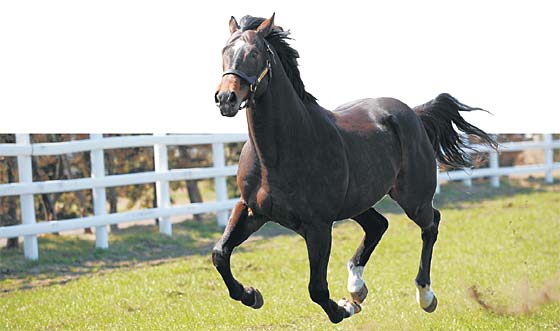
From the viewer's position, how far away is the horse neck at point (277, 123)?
4.28m

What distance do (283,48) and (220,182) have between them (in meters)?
6.66

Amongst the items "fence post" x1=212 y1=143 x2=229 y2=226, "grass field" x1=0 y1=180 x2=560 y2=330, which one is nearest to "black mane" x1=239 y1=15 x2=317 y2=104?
"grass field" x1=0 y1=180 x2=560 y2=330

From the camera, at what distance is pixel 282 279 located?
8.28 meters

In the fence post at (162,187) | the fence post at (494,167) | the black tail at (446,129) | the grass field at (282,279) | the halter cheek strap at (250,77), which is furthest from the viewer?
the fence post at (494,167)

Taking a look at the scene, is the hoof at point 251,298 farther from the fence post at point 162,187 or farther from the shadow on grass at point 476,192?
the shadow on grass at point 476,192

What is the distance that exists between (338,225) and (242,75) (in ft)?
25.6

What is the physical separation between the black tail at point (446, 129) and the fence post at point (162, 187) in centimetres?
482

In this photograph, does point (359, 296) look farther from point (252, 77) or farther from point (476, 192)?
point (476, 192)

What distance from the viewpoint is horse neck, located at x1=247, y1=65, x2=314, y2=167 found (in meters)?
4.28

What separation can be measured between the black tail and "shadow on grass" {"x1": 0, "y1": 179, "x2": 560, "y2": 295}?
149 inches

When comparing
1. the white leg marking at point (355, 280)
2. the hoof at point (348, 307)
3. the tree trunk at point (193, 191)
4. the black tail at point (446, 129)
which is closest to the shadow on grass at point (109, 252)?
the tree trunk at point (193, 191)

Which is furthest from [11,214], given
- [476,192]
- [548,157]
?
[548,157]

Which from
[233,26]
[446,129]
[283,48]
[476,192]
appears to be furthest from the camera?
[476,192]

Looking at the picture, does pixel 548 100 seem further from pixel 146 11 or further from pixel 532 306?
pixel 146 11
